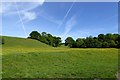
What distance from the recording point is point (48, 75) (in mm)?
24188

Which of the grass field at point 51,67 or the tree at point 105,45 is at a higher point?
the tree at point 105,45

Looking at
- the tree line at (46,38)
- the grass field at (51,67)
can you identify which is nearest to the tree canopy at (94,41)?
the tree line at (46,38)

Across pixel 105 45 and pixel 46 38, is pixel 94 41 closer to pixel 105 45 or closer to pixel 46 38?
pixel 105 45

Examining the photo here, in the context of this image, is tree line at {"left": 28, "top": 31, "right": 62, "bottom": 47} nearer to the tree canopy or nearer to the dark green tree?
the tree canopy

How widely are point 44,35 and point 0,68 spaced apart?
94456 millimetres

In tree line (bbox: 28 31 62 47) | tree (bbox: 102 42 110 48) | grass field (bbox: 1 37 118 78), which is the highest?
tree line (bbox: 28 31 62 47)

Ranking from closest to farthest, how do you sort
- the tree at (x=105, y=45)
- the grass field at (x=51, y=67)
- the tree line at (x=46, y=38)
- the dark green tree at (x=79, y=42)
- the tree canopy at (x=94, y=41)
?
the grass field at (x=51, y=67) < the tree canopy at (x=94, y=41) < the tree at (x=105, y=45) < the dark green tree at (x=79, y=42) < the tree line at (x=46, y=38)

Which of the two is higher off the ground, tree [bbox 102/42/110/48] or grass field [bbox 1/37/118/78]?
tree [bbox 102/42/110/48]

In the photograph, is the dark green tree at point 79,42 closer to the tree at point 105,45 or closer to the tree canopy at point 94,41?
the tree canopy at point 94,41

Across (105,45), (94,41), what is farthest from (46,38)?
(105,45)

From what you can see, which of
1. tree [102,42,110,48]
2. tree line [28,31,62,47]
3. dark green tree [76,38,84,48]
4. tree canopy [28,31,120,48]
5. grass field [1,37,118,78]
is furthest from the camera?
tree line [28,31,62,47]

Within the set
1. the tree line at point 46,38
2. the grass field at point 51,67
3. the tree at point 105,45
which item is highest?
the tree line at point 46,38

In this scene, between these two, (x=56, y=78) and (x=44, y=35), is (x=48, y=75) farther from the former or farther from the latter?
(x=44, y=35)

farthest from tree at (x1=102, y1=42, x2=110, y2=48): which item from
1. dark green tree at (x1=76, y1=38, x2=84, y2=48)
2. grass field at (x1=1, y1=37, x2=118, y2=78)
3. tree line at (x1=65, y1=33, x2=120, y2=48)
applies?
grass field at (x1=1, y1=37, x2=118, y2=78)
